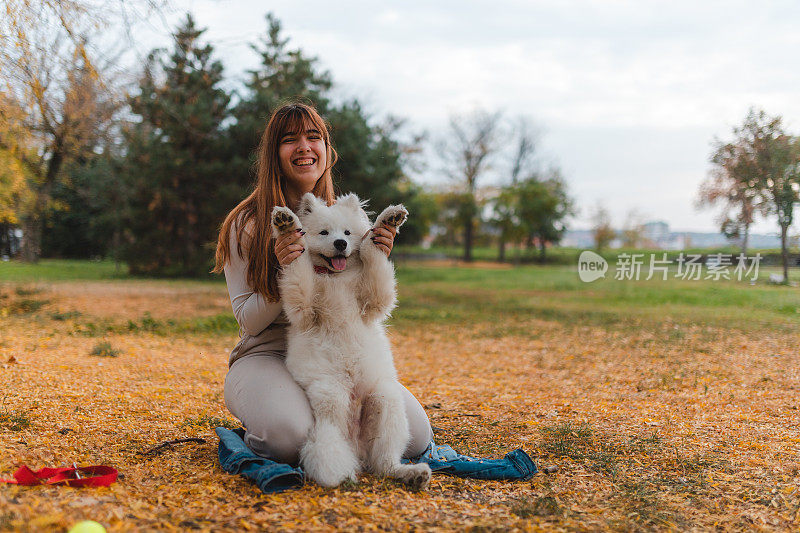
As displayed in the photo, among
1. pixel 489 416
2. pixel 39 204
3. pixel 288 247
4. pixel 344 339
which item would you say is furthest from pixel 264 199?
pixel 39 204

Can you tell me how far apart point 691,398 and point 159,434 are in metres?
4.53

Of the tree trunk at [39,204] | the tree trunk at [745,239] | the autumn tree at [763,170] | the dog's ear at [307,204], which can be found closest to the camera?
the dog's ear at [307,204]

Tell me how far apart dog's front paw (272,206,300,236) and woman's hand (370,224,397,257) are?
432 millimetres

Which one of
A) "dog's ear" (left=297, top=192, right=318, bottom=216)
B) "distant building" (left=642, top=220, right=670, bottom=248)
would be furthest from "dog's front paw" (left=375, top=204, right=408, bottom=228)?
"distant building" (left=642, top=220, right=670, bottom=248)

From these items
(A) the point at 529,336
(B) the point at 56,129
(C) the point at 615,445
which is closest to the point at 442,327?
(A) the point at 529,336

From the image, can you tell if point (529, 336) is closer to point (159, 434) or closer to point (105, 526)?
point (159, 434)

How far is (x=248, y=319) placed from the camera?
11.5 ft

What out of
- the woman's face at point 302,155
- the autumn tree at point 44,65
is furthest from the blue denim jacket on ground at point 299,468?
the autumn tree at point 44,65

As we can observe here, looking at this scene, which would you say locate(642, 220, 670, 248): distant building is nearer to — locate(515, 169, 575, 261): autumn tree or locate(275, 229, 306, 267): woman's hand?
locate(275, 229, 306, 267): woman's hand

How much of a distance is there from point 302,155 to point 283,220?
0.82 metres

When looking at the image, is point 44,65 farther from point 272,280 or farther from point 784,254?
point 784,254

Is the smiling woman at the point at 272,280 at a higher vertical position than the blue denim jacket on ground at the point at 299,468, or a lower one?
higher

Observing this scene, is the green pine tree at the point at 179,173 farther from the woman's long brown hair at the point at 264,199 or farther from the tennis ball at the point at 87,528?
the tennis ball at the point at 87,528

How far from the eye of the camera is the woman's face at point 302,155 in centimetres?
371
